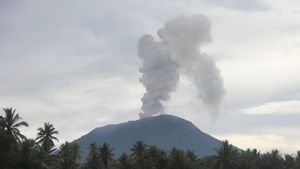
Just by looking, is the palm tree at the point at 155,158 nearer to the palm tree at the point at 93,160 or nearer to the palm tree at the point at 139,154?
the palm tree at the point at 139,154

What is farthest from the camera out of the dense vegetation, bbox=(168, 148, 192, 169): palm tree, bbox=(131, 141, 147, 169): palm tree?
bbox=(131, 141, 147, 169): palm tree

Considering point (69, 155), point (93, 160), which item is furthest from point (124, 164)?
point (69, 155)

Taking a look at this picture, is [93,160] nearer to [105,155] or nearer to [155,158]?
[105,155]

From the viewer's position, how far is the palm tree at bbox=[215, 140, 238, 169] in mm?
120244

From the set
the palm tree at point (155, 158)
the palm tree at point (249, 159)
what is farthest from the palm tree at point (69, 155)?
the palm tree at point (249, 159)

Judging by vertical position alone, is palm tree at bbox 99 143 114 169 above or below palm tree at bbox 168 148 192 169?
above

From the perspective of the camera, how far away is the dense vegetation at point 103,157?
261 ft

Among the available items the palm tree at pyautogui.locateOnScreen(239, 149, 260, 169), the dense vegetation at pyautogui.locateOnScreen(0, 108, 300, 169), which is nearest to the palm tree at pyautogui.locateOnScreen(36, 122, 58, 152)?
the dense vegetation at pyautogui.locateOnScreen(0, 108, 300, 169)

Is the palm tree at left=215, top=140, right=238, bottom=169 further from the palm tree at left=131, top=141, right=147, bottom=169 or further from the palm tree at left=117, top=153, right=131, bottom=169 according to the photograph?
the palm tree at left=117, top=153, right=131, bottom=169

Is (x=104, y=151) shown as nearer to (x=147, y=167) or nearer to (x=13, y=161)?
(x=147, y=167)

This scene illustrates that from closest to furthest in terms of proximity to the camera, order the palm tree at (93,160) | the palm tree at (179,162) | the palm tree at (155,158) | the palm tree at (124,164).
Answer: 1. the palm tree at (179,162)
2. the palm tree at (155,158)
3. the palm tree at (93,160)
4. the palm tree at (124,164)

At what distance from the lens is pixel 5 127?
7994cm

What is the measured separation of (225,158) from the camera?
12031 centimetres

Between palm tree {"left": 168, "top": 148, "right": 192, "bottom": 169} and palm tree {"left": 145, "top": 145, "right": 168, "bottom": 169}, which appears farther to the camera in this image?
palm tree {"left": 145, "top": 145, "right": 168, "bottom": 169}
